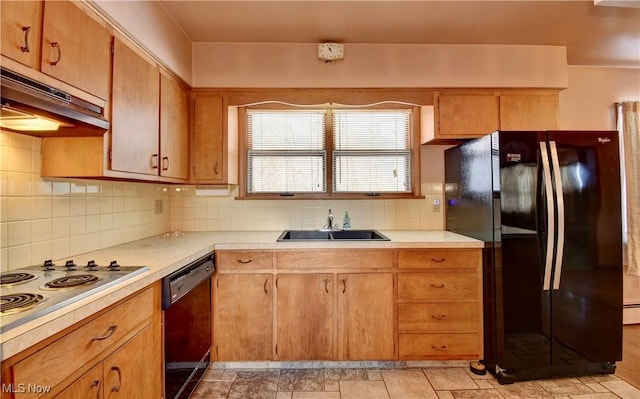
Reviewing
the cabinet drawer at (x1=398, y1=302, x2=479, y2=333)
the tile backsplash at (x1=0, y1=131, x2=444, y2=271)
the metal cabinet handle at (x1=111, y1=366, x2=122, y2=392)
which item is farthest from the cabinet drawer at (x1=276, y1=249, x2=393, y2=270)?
the metal cabinet handle at (x1=111, y1=366, x2=122, y2=392)

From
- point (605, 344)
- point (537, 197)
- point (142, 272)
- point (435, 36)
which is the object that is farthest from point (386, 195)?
point (142, 272)

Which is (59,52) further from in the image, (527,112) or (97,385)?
(527,112)

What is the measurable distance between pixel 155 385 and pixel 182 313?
35cm

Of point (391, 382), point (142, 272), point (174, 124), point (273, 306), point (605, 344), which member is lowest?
point (391, 382)

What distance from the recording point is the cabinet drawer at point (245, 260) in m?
2.13

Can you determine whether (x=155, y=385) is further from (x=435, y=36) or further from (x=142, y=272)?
(x=435, y=36)

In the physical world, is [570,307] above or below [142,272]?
below

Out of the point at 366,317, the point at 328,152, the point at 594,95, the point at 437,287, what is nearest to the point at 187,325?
the point at 366,317

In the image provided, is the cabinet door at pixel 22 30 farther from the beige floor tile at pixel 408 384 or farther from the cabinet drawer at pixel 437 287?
the beige floor tile at pixel 408 384

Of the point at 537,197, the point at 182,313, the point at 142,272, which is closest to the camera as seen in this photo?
the point at 142,272

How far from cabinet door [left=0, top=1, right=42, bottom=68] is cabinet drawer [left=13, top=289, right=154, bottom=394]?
0.96 m

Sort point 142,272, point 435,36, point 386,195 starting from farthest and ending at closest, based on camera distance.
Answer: point 386,195
point 435,36
point 142,272

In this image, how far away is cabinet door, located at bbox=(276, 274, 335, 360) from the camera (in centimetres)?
213

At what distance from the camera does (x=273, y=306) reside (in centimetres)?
213
